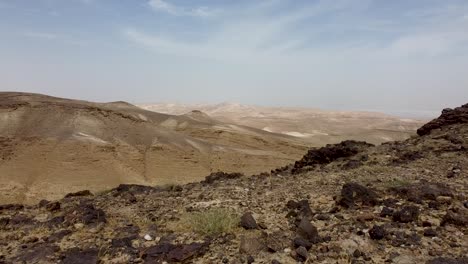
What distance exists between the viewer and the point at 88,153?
29.7 m

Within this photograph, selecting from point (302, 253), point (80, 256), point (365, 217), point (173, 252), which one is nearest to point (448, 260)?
point (365, 217)

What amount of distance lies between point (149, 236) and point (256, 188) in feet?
9.34

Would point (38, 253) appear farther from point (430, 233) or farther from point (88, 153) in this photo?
point (88, 153)

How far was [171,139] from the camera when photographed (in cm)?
3628

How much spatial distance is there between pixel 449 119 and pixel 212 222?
855 centimetres

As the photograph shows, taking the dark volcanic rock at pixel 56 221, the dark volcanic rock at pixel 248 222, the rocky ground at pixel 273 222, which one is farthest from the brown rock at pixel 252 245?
the dark volcanic rock at pixel 56 221

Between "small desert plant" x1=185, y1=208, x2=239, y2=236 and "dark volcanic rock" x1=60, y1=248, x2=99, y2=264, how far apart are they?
4.43 ft

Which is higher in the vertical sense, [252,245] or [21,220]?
[252,245]

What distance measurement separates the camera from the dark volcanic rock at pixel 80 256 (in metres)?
5.33

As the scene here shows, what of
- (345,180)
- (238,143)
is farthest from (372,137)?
(345,180)

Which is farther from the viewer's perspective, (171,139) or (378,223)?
(171,139)

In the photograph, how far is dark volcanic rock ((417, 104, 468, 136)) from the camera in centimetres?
1164

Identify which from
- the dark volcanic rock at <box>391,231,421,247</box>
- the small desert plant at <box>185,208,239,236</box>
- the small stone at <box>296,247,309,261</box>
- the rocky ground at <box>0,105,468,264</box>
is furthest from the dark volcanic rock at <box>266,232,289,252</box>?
the dark volcanic rock at <box>391,231,421,247</box>

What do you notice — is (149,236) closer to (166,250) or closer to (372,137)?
(166,250)
